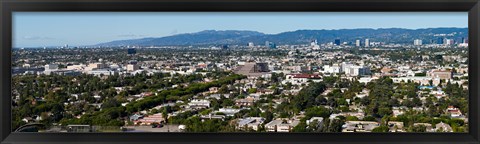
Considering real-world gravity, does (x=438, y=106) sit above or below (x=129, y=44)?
below

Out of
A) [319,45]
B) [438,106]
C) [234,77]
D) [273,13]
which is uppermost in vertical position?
[273,13]

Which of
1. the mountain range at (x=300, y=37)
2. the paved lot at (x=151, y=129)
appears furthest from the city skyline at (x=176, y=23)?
the paved lot at (x=151, y=129)

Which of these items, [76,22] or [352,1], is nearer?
[352,1]

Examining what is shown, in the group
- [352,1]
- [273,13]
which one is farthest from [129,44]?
[352,1]

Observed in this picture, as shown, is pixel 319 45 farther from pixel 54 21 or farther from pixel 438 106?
pixel 54 21

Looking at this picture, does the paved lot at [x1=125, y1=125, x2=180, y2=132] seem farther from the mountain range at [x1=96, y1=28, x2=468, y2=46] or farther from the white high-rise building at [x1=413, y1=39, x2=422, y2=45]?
the white high-rise building at [x1=413, y1=39, x2=422, y2=45]

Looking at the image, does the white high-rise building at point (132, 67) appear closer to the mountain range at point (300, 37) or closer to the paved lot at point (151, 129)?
the mountain range at point (300, 37)

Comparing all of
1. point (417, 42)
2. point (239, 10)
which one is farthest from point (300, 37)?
point (417, 42)
